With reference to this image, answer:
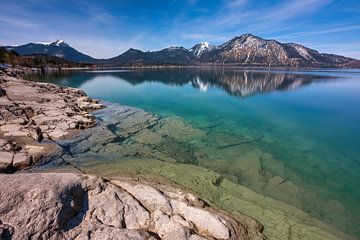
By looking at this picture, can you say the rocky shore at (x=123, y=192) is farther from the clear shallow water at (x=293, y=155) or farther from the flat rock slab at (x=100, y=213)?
the clear shallow water at (x=293, y=155)

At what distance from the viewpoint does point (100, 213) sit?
7.24 meters

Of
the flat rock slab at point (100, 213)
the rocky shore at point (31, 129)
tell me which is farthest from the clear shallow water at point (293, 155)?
the rocky shore at point (31, 129)

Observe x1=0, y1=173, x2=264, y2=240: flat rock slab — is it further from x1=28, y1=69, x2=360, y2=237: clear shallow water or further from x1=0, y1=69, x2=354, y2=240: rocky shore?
x1=28, y1=69, x2=360, y2=237: clear shallow water

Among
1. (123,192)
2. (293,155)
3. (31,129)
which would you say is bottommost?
(293,155)

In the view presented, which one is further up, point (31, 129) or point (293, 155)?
point (31, 129)

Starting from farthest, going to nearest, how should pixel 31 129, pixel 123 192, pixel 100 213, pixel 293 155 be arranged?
pixel 31 129, pixel 293 155, pixel 123 192, pixel 100 213

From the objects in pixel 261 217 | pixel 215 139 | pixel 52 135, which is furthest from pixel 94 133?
pixel 261 217

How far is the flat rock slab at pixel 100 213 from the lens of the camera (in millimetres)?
5902

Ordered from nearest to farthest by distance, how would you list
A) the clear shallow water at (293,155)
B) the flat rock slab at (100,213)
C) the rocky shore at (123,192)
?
1. the flat rock slab at (100,213)
2. the rocky shore at (123,192)
3. the clear shallow water at (293,155)

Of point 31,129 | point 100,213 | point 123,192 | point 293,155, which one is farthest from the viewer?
point 31,129

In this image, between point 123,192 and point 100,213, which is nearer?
point 100,213

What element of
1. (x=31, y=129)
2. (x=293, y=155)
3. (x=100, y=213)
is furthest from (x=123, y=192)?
(x=293, y=155)

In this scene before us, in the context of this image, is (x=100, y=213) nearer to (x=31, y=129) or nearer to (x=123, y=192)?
(x=123, y=192)

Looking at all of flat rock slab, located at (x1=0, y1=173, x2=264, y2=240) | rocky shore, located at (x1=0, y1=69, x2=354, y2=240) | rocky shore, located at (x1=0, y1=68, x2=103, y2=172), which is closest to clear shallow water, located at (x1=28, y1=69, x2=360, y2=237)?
rocky shore, located at (x1=0, y1=69, x2=354, y2=240)
